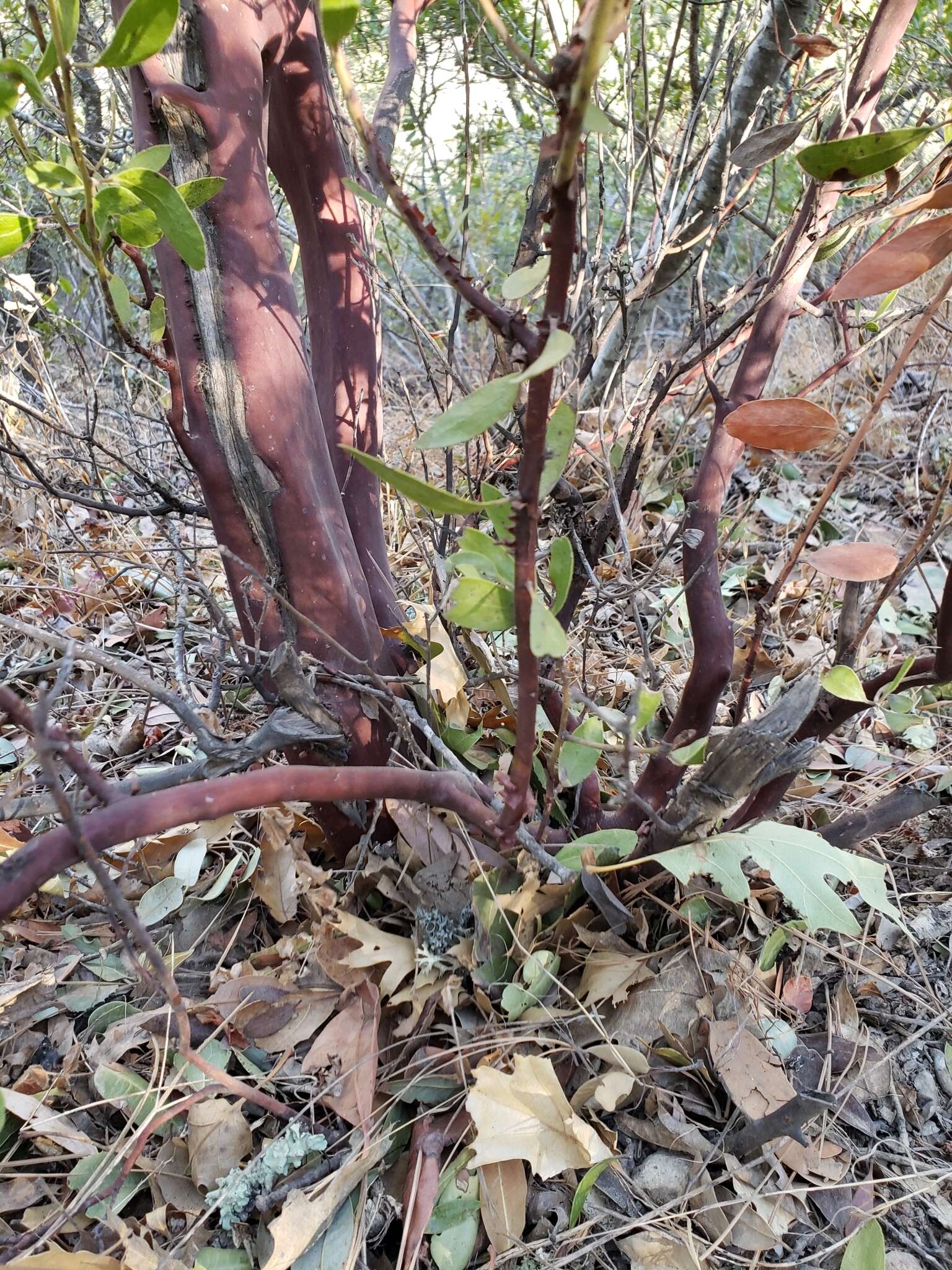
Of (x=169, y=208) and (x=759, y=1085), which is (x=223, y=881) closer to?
(x=759, y=1085)

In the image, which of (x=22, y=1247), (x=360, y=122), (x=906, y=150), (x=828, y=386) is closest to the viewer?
(x=360, y=122)

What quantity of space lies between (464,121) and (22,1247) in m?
1.46

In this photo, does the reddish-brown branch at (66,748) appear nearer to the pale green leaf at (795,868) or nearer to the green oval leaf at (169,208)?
the green oval leaf at (169,208)

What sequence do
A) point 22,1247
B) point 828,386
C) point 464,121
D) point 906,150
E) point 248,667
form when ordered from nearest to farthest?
point 906,150 → point 22,1247 → point 248,667 → point 464,121 → point 828,386

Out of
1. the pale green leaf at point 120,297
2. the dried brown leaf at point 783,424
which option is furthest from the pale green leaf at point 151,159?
the dried brown leaf at point 783,424

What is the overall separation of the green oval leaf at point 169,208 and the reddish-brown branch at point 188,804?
425 mm

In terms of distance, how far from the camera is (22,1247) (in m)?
0.73

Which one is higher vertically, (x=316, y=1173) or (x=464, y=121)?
(x=464, y=121)

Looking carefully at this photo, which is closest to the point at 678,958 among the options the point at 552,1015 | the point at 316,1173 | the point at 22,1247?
the point at 552,1015

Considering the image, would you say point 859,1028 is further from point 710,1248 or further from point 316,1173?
point 316,1173

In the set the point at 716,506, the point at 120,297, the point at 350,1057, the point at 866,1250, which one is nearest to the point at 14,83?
the point at 120,297

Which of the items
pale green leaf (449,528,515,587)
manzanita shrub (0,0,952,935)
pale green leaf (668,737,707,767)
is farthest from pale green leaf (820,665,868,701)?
pale green leaf (449,528,515,587)

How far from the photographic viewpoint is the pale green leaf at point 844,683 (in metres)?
0.76

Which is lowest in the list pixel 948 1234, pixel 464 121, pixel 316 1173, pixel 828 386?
pixel 948 1234
